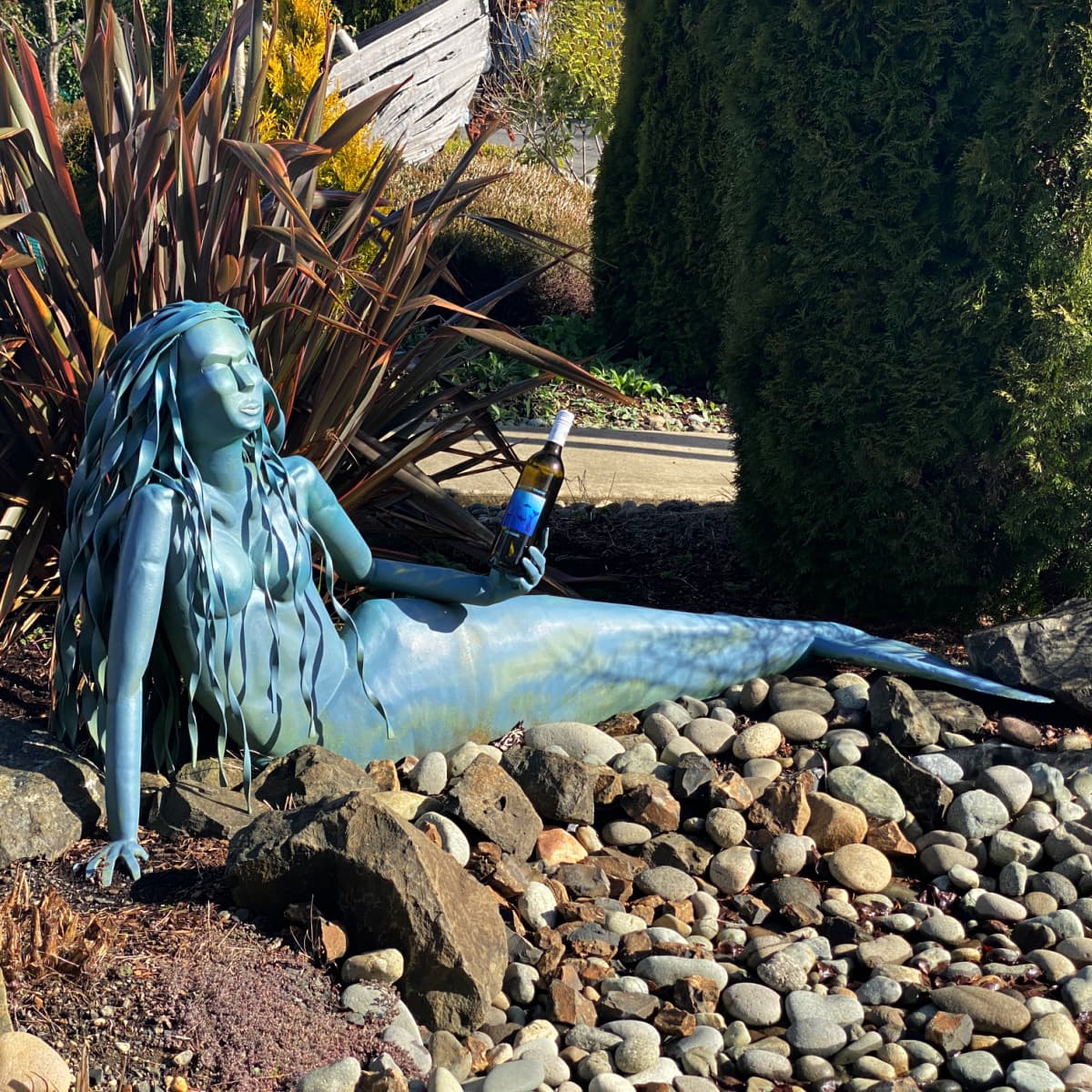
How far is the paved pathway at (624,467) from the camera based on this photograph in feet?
18.3

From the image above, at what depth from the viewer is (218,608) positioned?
2.81 m

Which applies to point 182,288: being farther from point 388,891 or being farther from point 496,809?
point 388,891

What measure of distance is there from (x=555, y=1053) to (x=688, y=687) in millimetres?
1588

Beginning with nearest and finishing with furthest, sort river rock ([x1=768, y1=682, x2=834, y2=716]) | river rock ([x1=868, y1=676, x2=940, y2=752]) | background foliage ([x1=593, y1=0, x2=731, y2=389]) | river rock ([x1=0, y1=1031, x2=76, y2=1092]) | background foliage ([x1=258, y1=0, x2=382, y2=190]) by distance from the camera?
river rock ([x1=0, y1=1031, x2=76, y2=1092]) → river rock ([x1=868, y1=676, x2=940, y2=752]) → river rock ([x1=768, y1=682, x2=834, y2=716]) → background foliage ([x1=593, y1=0, x2=731, y2=389]) → background foliage ([x1=258, y1=0, x2=382, y2=190])

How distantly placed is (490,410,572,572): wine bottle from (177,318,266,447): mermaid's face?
0.63 meters

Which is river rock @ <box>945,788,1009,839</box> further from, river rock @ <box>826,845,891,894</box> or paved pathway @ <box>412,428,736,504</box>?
paved pathway @ <box>412,428,736,504</box>

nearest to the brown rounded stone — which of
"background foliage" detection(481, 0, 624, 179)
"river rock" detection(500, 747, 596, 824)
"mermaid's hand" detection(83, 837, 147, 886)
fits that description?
"river rock" detection(500, 747, 596, 824)

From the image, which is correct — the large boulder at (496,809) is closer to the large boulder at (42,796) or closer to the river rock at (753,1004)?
the river rock at (753,1004)

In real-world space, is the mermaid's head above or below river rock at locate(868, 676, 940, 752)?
above

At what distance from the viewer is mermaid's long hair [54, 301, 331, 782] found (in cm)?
268

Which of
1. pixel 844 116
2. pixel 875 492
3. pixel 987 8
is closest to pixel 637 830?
pixel 875 492

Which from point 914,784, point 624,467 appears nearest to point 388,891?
point 914,784

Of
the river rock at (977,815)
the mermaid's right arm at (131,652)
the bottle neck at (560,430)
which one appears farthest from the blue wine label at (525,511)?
the river rock at (977,815)

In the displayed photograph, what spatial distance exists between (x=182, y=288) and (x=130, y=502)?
1.16 meters
